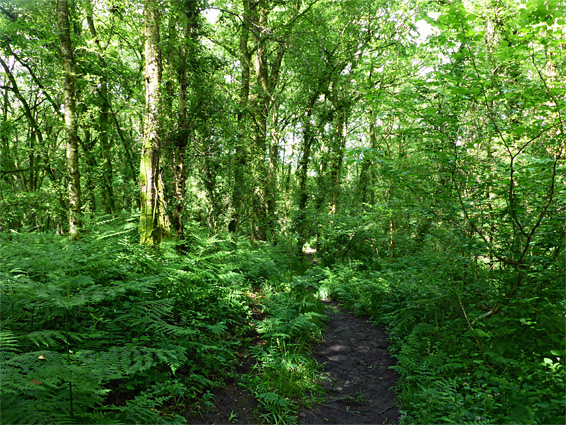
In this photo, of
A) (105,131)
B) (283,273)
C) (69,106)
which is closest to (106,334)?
(69,106)

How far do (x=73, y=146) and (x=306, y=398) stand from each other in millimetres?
7528

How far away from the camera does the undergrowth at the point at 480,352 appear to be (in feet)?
10.2

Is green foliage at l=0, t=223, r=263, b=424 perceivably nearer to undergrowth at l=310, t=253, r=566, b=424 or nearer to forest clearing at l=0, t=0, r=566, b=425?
forest clearing at l=0, t=0, r=566, b=425

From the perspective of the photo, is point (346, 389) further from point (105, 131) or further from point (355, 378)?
point (105, 131)

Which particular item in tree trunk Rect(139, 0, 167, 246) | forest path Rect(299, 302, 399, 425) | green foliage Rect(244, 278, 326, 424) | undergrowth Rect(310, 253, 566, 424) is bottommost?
forest path Rect(299, 302, 399, 425)

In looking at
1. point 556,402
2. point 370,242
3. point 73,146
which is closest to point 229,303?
point 556,402

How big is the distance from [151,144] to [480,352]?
6.81 m

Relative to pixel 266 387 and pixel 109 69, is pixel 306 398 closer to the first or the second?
pixel 266 387

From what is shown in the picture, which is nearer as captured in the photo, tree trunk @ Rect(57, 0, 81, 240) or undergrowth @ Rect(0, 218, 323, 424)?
undergrowth @ Rect(0, 218, 323, 424)

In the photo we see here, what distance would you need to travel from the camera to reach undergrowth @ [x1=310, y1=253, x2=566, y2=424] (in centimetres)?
312

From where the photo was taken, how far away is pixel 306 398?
404cm

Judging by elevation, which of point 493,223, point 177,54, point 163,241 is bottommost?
point 163,241

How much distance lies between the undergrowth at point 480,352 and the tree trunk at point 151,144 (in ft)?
17.6

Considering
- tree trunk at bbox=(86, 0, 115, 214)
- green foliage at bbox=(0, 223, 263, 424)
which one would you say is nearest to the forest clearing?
green foliage at bbox=(0, 223, 263, 424)
